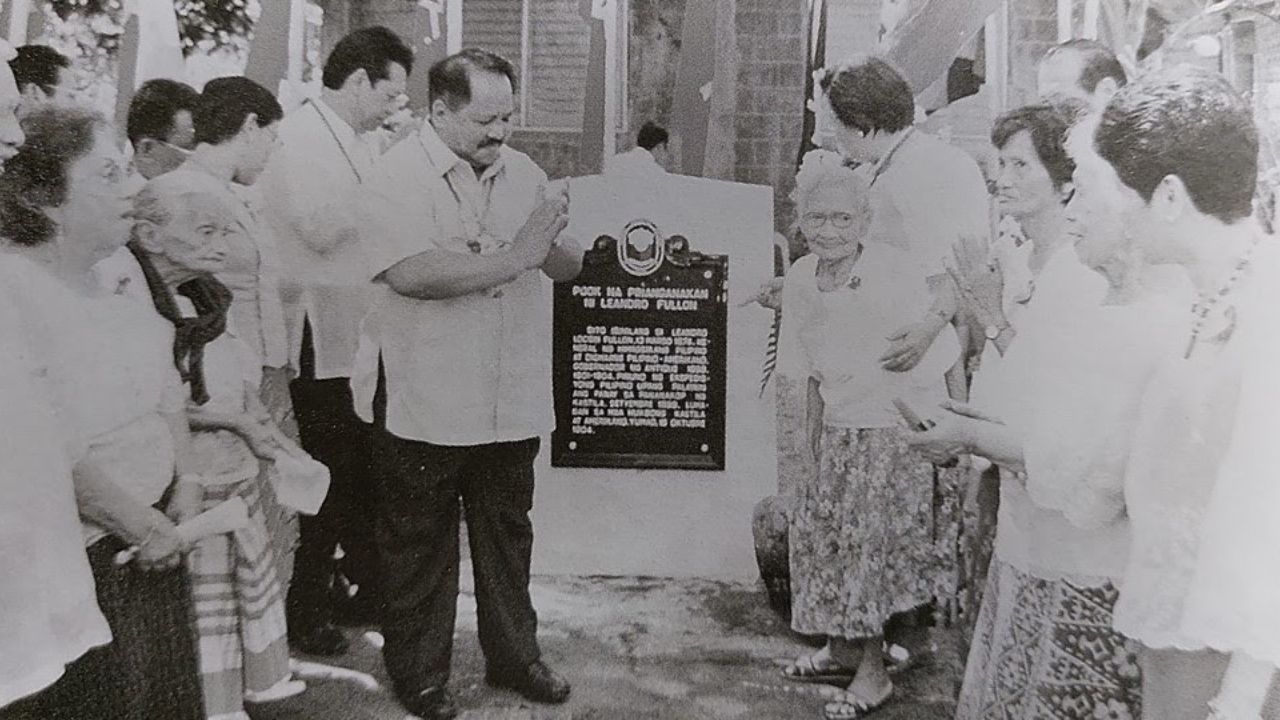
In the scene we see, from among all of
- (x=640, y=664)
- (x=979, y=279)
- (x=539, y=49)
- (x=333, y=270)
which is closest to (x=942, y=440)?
(x=979, y=279)

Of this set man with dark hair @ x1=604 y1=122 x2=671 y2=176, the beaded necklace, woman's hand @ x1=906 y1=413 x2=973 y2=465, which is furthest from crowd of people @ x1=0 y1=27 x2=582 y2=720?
the beaded necklace

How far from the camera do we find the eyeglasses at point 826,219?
1830 millimetres

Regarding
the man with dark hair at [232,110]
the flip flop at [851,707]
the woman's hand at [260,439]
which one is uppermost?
the man with dark hair at [232,110]

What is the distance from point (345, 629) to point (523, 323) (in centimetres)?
62

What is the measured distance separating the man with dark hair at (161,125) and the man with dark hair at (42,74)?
11 cm

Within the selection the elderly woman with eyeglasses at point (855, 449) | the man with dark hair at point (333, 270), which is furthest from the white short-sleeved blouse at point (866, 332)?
the man with dark hair at point (333, 270)

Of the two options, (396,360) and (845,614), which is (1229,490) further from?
(396,360)

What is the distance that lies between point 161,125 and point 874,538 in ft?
4.60

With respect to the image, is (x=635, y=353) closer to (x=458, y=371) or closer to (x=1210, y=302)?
(x=458, y=371)

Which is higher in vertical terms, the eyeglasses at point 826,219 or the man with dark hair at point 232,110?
the man with dark hair at point 232,110

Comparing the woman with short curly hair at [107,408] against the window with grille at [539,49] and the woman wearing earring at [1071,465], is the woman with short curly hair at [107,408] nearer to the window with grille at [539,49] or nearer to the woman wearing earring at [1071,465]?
the window with grille at [539,49]

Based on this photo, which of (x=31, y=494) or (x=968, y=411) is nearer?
(x=31, y=494)

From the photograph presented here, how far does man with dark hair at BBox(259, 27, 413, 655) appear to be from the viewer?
1803 millimetres

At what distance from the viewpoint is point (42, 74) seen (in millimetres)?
1785
